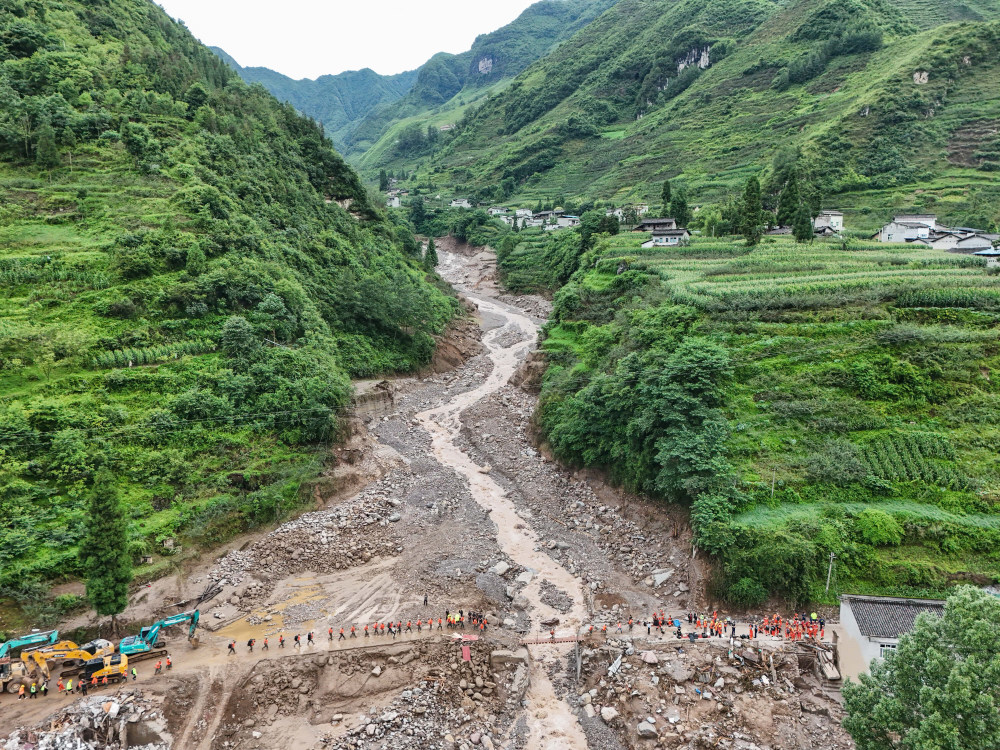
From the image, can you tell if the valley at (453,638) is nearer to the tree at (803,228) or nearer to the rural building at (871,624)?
the rural building at (871,624)

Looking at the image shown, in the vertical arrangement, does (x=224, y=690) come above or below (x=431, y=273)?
below

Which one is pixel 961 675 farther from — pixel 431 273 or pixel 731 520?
pixel 431 273

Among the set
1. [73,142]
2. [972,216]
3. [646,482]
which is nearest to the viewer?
[646,482]

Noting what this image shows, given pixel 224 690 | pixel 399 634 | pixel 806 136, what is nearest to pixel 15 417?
pixel 224 690

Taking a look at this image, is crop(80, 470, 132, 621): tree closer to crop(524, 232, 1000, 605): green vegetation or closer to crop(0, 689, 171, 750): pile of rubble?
crop(0, 689, 171, 750): pile of rubble

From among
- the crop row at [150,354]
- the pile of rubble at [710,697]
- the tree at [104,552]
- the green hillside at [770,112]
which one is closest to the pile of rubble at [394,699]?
the pile of rubble at [710,697]

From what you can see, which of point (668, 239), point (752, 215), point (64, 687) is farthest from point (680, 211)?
point (64, 687)

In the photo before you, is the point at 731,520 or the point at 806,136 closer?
the point at 731,520

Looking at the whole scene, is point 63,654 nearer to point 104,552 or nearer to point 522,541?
point 104,552
